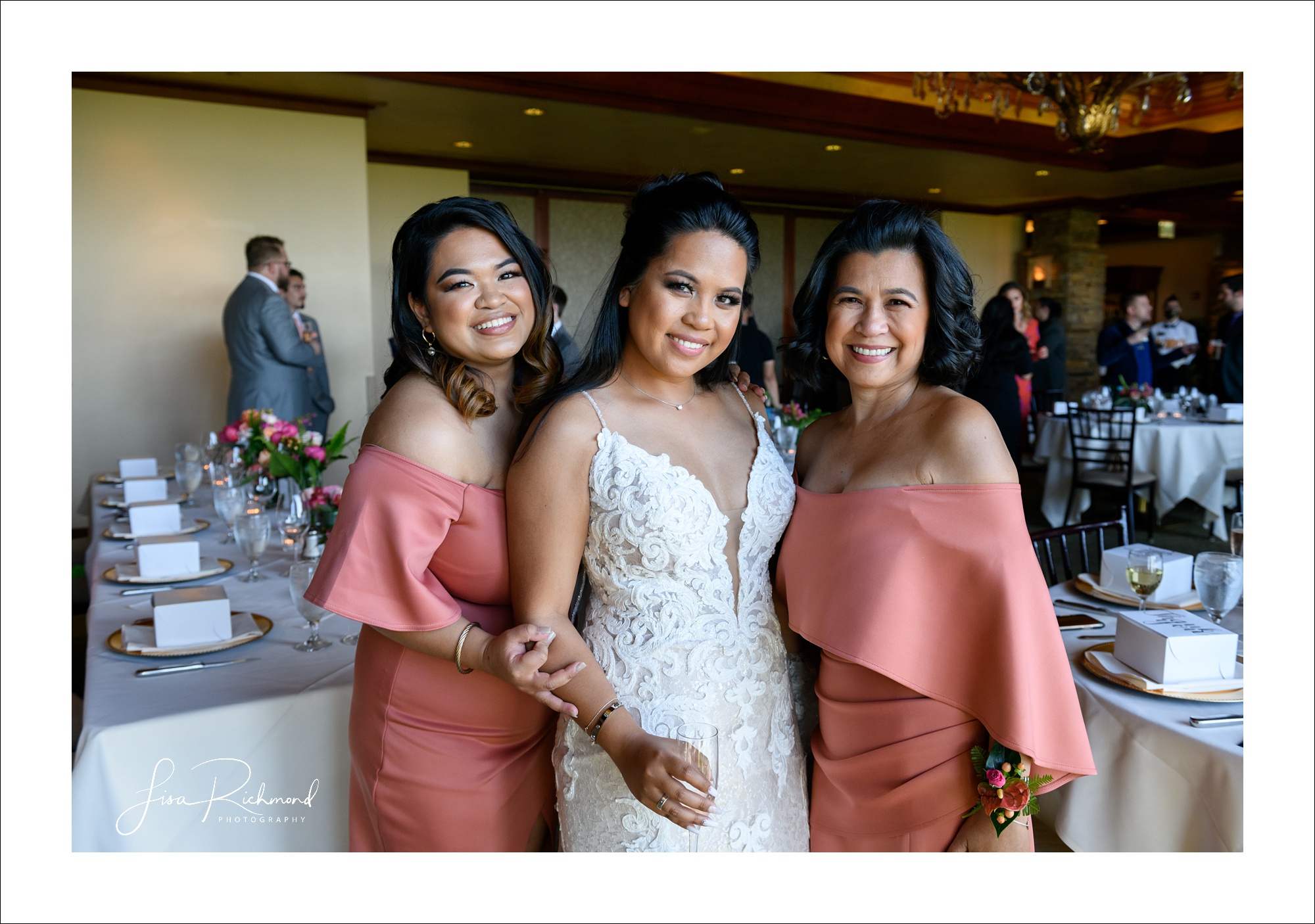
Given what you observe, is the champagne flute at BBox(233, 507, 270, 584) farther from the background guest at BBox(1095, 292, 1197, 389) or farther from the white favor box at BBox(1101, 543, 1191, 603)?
the background guest at BBox(1095, 292, 1197, 389)

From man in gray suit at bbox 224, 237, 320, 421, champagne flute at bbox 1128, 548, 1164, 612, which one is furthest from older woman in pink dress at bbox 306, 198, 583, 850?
man in gray suit at bbox 224, 237, 320, 421

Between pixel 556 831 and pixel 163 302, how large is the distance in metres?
6.29

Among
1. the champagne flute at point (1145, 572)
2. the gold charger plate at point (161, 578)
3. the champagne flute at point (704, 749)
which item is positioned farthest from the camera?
the gold charger plate at point (161, 578)

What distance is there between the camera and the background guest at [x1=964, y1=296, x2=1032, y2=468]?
5859 mm

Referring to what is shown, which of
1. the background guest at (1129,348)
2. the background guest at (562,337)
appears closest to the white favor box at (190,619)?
the background guest at (562,337)

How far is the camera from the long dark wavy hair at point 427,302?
167 centimetres

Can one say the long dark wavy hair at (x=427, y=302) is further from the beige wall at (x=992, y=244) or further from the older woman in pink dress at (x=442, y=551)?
the beige wall at (x=992, y=244)

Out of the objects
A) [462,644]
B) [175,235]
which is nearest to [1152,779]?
[462,644]

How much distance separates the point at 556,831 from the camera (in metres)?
1.93

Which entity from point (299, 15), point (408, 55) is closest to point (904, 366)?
point (408, 55)

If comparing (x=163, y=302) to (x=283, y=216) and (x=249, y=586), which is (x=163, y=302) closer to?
(x=283, y=216)

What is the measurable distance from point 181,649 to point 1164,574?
2.38 meters

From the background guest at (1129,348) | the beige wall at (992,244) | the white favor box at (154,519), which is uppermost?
the beige wall at (992,244)

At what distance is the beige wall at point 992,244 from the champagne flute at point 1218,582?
12010mm
